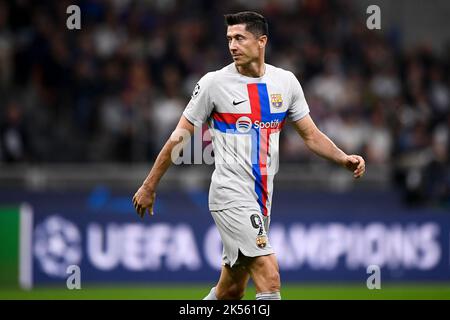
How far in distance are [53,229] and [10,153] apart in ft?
4.19

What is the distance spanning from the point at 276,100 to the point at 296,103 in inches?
10.3

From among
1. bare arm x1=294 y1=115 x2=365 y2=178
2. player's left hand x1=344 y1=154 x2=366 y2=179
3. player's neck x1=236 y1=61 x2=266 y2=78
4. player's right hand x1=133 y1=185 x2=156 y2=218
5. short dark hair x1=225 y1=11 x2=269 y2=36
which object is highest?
short dark hair x1=225 y1=11 x2=269 y2=36

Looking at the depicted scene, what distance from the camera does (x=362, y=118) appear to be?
15.2 metres

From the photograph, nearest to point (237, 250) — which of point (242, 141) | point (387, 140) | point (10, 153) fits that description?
point (242, 141)

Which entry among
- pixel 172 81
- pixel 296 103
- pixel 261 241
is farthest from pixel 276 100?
pixel 172 81

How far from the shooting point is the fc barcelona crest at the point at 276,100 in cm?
734

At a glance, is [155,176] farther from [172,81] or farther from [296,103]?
[172,81]

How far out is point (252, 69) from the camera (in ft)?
24.1

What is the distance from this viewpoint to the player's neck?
7.32 metres

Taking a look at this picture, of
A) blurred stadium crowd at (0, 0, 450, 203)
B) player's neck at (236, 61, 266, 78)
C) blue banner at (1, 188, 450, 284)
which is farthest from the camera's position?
blurred stadium crowd at (0, 0, 450, 203)

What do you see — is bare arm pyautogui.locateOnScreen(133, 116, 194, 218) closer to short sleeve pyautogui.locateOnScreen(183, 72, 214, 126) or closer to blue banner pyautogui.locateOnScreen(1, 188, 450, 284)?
short sleeve pyautogui.locateOnScreen(183, 72, 214, 126)

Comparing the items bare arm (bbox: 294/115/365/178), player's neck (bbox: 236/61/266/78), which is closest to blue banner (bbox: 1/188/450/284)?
bare arm (bbox: 294/115/365/178)

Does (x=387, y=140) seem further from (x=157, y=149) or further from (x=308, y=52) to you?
(x=157, y=149)

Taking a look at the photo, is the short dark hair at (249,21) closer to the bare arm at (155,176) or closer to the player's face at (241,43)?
the player's face at (241,43)
